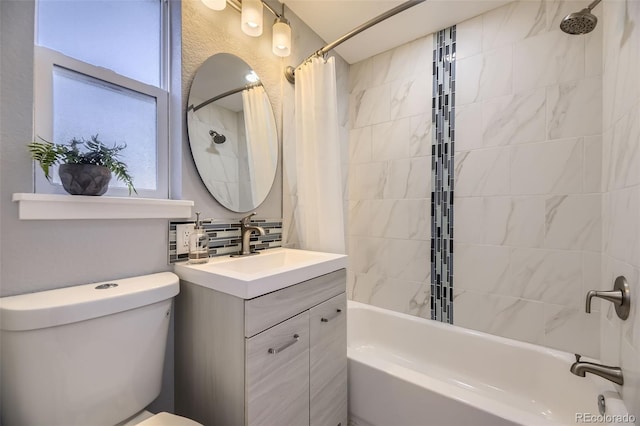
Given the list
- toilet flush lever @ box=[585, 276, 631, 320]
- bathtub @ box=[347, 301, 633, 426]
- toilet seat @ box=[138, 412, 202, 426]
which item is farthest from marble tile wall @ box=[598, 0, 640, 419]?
toilet seat @ box=[138, 412, 202, 426]

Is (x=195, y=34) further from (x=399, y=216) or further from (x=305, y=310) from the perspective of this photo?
(x=399, y=216)

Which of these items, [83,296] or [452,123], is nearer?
[83,296]

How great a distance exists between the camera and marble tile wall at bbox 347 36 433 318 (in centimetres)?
188

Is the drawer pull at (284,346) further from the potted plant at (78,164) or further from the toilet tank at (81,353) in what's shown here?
the potted plant at (78,164)

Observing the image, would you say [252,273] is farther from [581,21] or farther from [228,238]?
[581,21]

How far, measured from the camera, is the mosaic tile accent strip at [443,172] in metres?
1.77

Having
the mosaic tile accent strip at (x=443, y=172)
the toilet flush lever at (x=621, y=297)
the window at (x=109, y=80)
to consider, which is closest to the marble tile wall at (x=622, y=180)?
the toilet flush lever at (x=621, y=297)

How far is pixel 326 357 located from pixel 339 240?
66cm

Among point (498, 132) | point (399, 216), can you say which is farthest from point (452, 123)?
point (399, 216)

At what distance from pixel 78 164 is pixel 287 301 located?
31.7 inches

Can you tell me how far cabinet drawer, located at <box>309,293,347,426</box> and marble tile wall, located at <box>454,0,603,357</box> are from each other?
95cm

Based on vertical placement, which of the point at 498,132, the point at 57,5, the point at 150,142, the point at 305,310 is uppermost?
the point at 57,5

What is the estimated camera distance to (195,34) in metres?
1.23

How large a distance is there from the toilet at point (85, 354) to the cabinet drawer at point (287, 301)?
335mm
